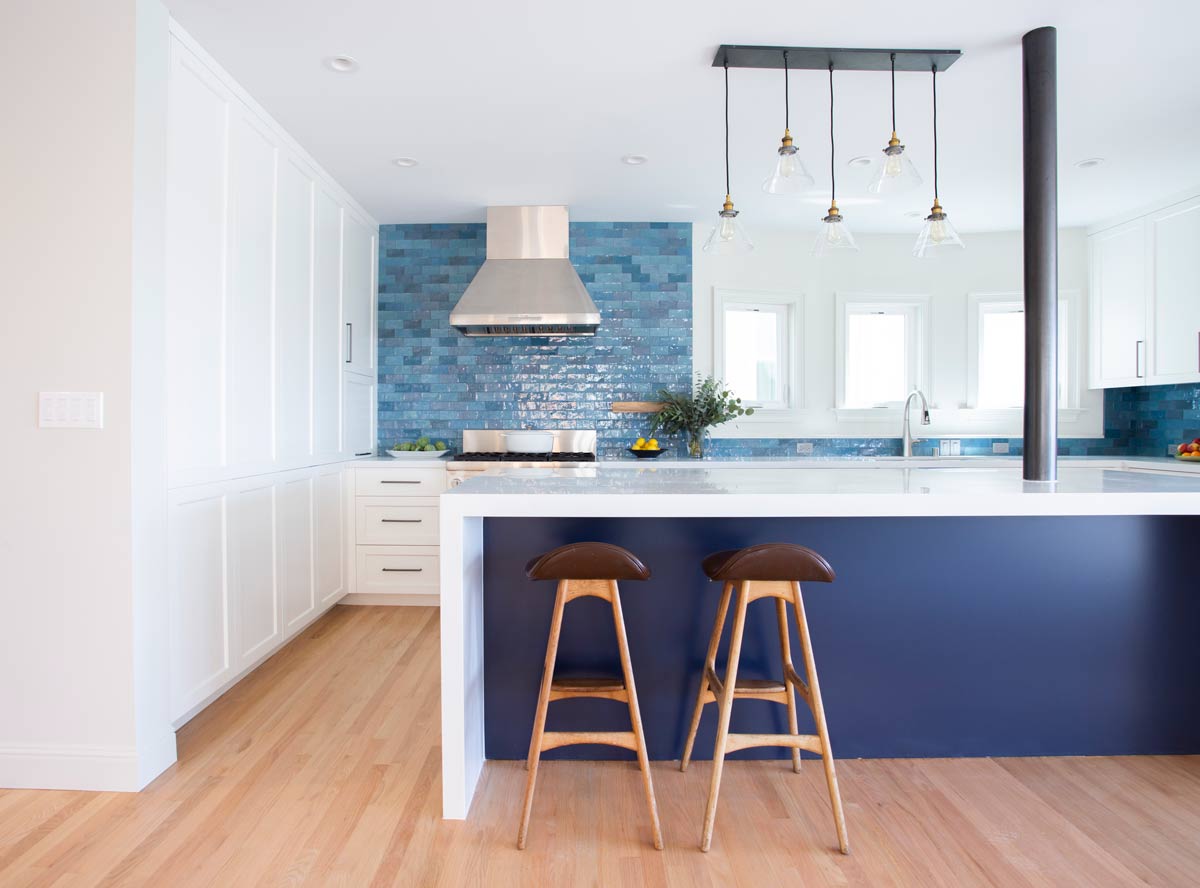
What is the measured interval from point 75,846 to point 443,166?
3.12 metres

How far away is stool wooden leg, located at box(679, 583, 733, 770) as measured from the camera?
202cm

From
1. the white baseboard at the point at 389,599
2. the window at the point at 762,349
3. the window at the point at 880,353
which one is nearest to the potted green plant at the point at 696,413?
the window at the point at 762,349

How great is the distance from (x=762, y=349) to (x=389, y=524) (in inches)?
107

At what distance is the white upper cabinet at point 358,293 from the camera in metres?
4.09

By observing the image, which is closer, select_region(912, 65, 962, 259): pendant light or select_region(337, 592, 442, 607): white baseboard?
select_region(912, 65, 962, 259): pendant light

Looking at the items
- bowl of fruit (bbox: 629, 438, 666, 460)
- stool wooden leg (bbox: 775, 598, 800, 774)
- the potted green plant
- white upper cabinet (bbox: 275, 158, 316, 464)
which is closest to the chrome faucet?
the potted green plant

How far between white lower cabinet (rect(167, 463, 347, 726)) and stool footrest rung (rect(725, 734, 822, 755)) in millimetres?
1792

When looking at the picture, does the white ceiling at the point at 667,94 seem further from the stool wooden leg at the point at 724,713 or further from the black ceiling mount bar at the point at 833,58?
the stool wooden leg at the point at 724,713

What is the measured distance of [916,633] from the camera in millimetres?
2234

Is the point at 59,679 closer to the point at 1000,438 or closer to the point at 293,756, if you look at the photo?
the point at 293,756

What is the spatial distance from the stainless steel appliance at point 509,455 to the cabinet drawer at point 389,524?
298mm

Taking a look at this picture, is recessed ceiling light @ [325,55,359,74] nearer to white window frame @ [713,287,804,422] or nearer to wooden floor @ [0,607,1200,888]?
wooden floor @ [0,607,1200,888]

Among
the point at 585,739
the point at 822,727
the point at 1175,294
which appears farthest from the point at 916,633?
the point at 1175,294

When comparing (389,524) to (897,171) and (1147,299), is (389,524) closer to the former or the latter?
(897,171)
